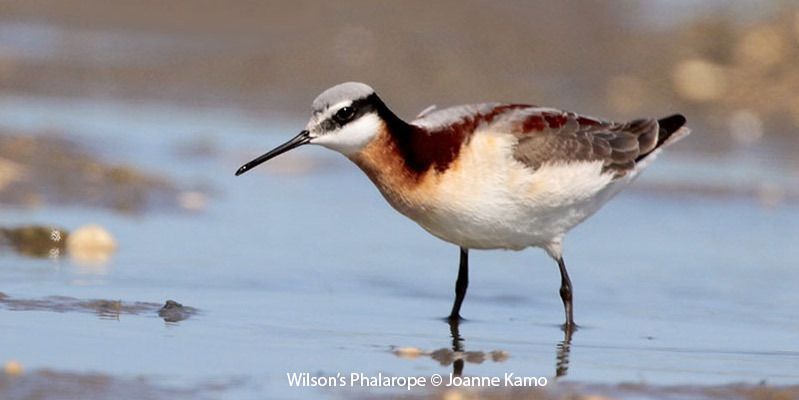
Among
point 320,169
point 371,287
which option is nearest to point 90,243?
point 371,287

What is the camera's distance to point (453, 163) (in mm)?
8477

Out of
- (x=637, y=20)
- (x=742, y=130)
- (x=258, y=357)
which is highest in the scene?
(x=637, y=20)

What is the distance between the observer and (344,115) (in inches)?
332

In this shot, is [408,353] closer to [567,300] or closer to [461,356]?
[461,356]

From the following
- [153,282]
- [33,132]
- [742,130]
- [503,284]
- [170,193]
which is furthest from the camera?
[742,130]

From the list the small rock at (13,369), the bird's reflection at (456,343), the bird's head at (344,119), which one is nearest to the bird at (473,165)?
the bird's head at (344,119)

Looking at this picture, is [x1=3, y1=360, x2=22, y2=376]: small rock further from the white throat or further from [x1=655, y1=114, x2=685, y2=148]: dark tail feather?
[x1=655, y1=114, x2=685, y2=148]: dark tail feather

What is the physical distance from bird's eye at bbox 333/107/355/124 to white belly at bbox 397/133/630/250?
20.5 inches

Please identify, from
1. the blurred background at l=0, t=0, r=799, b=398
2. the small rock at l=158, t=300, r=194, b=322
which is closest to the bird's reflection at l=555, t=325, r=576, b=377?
the blurred background at l=0, t=0, r=799, b=398

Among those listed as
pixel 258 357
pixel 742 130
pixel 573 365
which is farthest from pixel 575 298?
pixel 742 130

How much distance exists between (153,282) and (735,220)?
5248mm

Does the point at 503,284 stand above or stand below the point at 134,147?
below

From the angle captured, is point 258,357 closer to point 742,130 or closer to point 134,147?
point 134,147

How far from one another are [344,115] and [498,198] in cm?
91
